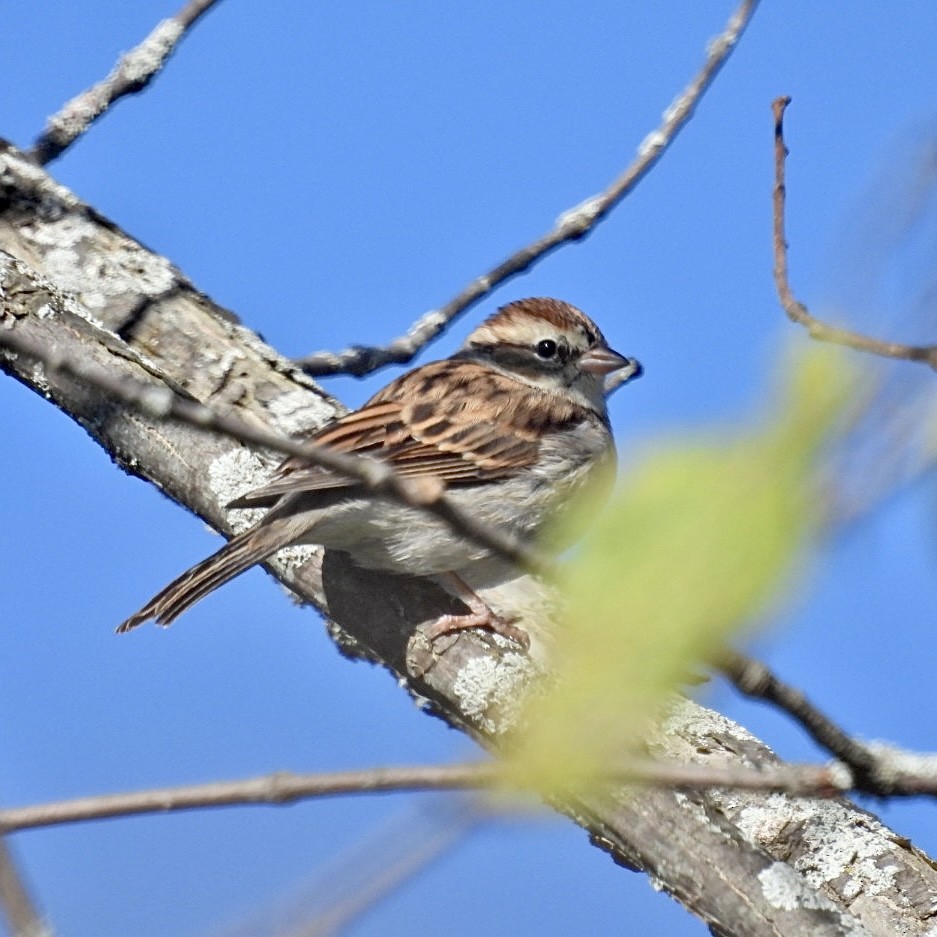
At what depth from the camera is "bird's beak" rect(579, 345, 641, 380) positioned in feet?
16.1

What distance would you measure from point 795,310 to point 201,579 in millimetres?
2185

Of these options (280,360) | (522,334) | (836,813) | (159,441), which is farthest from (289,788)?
(522,334)

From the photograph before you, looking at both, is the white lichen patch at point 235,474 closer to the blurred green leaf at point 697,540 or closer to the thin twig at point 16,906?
the thin twig at point 16,906

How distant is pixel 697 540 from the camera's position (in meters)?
0.80

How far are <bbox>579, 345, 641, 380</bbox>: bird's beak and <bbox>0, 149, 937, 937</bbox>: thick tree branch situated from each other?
42.7 inches

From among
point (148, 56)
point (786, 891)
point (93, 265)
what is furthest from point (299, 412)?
point (786, 891)

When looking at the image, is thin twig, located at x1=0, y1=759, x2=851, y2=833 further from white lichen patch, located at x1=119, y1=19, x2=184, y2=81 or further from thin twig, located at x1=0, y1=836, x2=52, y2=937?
white lichen patch, located at x1=119, y1=19, x2=184, y2=81

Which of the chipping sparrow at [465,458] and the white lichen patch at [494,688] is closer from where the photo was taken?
the white lichen patch at [494,688]

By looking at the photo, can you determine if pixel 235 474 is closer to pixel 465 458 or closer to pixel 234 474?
pixel 234 474

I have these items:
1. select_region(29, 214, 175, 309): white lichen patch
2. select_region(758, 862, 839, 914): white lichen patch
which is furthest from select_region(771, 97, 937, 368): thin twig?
select_region(29, 214, 175, 309): white lichen patch

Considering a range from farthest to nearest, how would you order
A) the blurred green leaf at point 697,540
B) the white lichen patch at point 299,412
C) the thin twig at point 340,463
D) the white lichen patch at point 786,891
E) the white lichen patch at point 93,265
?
the white lichen patch at point 93,265, the white lichen patch at point 299,412, the white lichen patch at point 786,891, the thin twig at point 340,463, the blurred green leaf at point 697,540

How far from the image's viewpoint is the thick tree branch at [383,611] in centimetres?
271

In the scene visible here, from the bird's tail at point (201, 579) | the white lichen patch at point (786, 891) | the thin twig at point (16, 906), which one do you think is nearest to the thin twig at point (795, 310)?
the thin twig at point (16, 906)

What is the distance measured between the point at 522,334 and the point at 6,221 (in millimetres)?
1831
